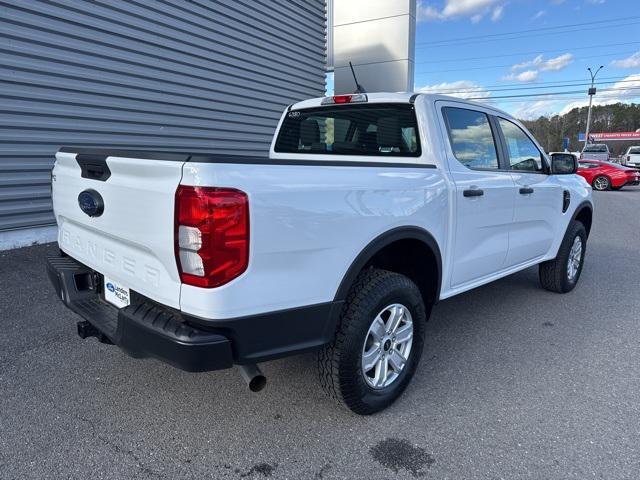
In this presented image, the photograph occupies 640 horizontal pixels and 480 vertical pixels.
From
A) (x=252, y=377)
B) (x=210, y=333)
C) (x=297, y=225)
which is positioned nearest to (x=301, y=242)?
(x=297, y=225)

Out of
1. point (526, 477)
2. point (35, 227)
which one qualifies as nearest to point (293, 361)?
point (526, 477)

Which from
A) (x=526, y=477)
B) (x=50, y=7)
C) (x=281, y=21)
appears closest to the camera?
(x=526, y=477)

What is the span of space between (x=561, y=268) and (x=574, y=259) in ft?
1.35

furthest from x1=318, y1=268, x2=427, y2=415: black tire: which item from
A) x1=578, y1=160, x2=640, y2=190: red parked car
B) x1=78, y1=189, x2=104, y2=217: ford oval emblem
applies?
x1=578, y1=160, x2=640, y2=190: red parked car

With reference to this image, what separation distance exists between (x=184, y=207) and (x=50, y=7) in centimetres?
552

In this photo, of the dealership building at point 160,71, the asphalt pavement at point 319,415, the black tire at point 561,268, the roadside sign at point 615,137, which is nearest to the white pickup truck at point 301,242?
the asphalt pavement at point 319,415

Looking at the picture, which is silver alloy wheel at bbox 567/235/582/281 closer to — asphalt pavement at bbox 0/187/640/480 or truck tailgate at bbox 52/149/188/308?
asphalt pavement at bbox 0/187/640/480

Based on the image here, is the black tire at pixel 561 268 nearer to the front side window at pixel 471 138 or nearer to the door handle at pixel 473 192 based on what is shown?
the front side window at pixel 471 138

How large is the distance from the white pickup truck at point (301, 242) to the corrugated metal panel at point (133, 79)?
12.2ft

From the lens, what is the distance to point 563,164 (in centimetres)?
439

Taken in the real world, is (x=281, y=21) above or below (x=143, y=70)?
above

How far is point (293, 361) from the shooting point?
324 centimetres

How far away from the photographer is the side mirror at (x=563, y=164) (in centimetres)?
435

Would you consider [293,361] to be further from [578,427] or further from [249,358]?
[578,427]
